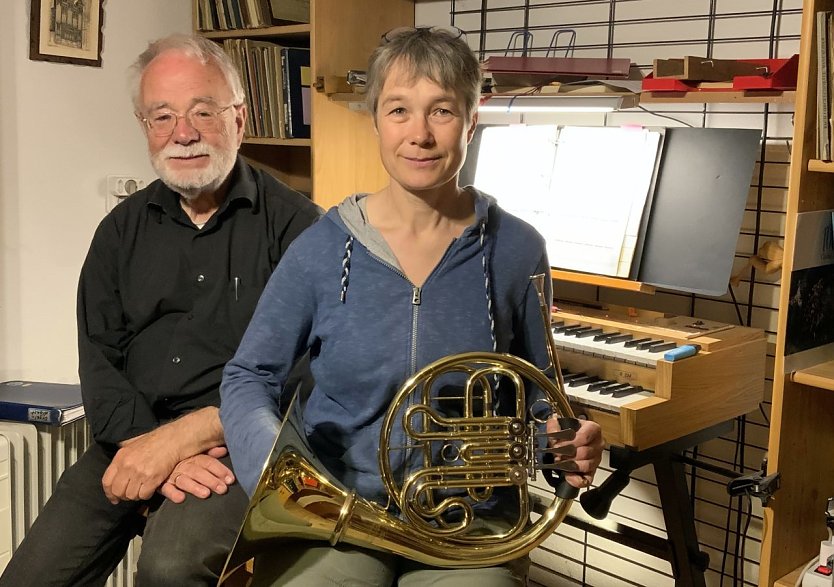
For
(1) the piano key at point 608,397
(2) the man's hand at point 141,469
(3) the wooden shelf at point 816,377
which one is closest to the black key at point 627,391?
(1) the piano key at point 608,397

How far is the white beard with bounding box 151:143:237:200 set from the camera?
183cm

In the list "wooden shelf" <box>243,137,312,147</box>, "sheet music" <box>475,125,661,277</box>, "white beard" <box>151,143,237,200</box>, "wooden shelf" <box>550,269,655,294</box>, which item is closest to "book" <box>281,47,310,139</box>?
"wooden shelf" <box>243,137,312,147</box>

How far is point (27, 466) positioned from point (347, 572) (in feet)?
4.23

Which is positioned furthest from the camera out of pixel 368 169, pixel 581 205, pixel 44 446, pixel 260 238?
pixel 368 169

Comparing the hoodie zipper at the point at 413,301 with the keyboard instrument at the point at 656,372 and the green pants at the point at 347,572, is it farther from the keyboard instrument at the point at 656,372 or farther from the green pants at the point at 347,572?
the keyboard instrument at the point at 656,372

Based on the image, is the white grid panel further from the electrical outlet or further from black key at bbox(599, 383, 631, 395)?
the electrical outlet

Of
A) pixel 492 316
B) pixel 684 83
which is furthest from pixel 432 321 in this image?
pixel 684 83

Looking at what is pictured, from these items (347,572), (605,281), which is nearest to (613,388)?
(605,281)

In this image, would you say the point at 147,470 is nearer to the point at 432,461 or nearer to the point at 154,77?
the point at 432,461

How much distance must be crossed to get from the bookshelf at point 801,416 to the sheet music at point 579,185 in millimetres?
479

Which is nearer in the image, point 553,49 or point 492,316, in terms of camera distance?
point 492,316

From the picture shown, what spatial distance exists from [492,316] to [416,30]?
1.59 feet

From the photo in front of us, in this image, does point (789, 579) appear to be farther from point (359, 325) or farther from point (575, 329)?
point (359, 325)

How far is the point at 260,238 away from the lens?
1.84 meters
